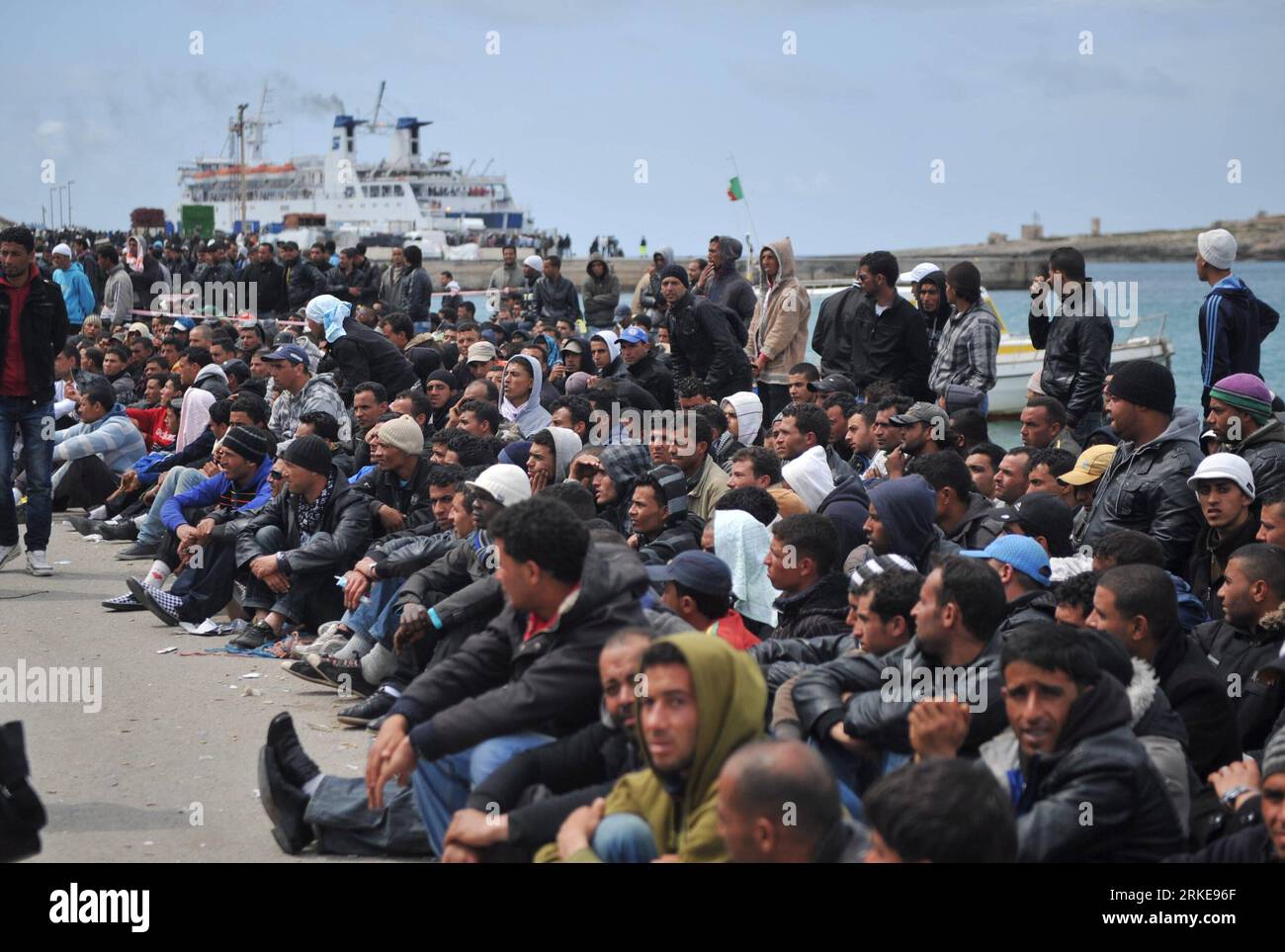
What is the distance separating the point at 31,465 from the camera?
8953 millimetres

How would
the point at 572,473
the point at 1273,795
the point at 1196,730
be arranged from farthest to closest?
the point at 572,473 < the point at 1196,730 < the point at 1273,795

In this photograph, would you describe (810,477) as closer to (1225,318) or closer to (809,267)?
(1225,318)

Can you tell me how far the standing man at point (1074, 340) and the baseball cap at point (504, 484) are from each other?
378 centimetres

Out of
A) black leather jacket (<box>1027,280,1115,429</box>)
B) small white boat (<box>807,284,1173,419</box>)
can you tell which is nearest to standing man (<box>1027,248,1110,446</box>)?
black leather jacket (<box>1027,280,1115,429</box>)

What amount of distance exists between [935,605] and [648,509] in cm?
251

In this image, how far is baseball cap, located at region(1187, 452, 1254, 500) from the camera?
19.4 ft

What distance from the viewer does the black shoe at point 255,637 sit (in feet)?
25.2

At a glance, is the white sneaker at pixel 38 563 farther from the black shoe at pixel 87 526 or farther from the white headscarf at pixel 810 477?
the white headscarf at pixel 810 477

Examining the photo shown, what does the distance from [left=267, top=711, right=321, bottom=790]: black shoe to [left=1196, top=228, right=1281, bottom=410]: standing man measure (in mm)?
5660

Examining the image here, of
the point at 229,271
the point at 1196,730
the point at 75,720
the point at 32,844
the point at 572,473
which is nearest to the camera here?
the point at 32,844

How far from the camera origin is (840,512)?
6750 millimetres

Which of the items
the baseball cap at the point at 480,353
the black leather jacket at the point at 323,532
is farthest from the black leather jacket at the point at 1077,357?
the baseball cap at the point at 480,353

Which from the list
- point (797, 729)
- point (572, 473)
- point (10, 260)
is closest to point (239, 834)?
point (797, 729)
